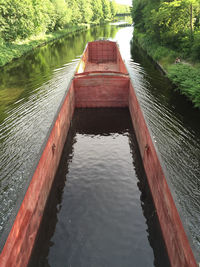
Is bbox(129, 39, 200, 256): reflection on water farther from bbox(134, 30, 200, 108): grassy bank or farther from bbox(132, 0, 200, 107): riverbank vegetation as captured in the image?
bbox(132, 0, 200, 107): riverbank vegetation

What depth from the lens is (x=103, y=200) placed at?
7926mm

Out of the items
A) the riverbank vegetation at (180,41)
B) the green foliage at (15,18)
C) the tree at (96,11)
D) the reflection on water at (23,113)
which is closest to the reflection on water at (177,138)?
the riverbank vegetation at (180,41)

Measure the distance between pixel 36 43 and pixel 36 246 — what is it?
42.7 m

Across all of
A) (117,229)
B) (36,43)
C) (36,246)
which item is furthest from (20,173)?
(36,43)

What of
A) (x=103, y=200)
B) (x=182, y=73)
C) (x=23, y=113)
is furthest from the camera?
(x=182, y=73)

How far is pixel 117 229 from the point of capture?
677cm

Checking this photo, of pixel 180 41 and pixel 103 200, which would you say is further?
pixel 180 41

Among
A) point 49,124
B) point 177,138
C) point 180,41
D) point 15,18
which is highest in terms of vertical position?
point 15,18

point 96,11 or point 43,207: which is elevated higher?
point 96,11

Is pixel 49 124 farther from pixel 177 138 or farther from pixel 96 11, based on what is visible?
pixel 96 11

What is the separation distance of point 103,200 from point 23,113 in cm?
971

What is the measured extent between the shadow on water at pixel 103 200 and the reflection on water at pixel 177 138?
1128 millimetres

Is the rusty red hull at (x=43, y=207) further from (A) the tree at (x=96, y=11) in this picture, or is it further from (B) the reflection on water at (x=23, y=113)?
(A) the tree at (x=96, y=11)

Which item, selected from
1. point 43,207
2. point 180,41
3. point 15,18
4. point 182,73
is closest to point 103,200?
point 43,207
